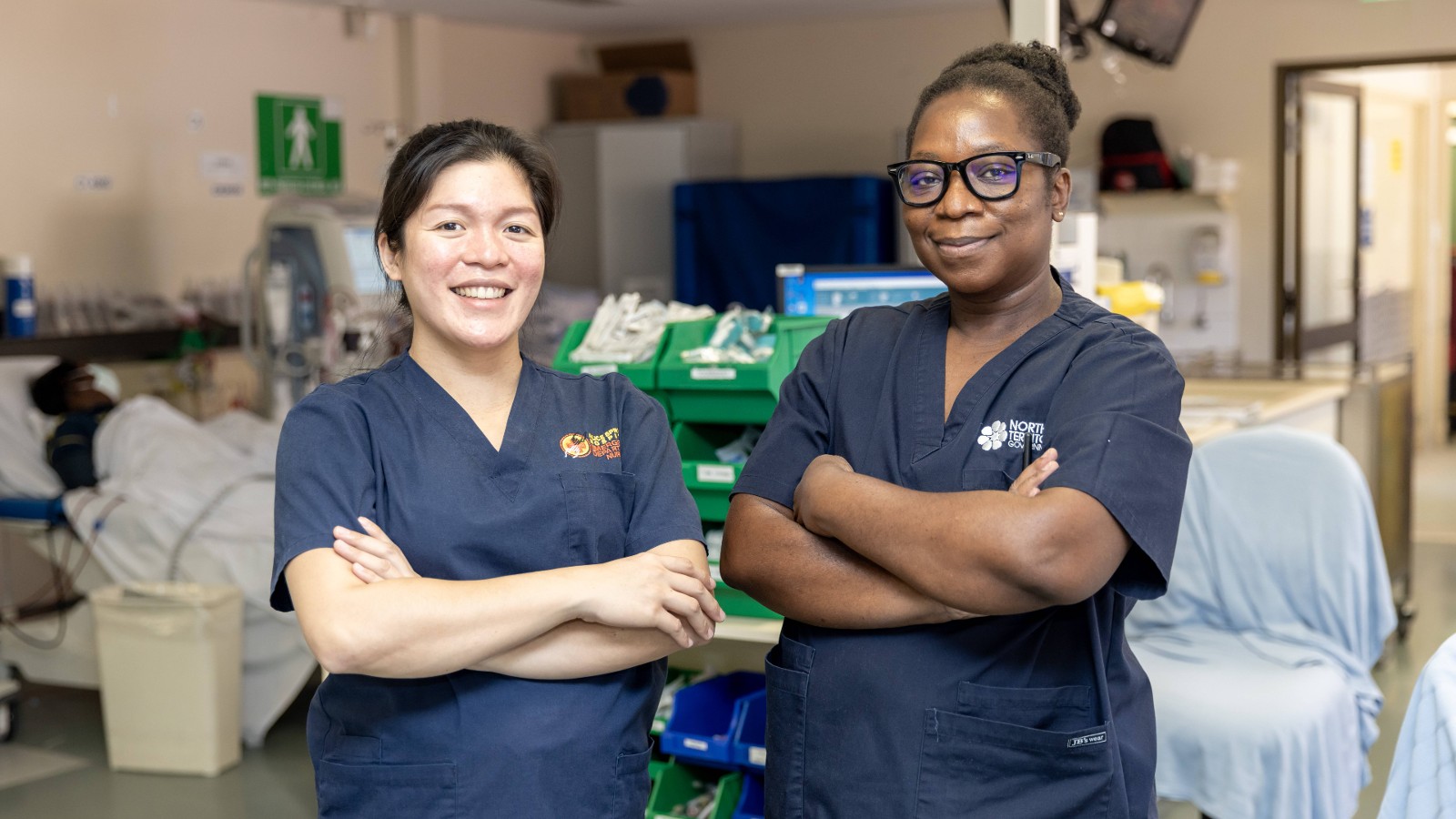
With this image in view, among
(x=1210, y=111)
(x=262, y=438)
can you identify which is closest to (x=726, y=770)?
(x=262, y=438)

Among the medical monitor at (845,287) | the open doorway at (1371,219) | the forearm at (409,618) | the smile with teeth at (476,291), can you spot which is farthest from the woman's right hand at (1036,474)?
the open doorway at (1371,219)

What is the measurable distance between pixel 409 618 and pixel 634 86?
22.5 ft

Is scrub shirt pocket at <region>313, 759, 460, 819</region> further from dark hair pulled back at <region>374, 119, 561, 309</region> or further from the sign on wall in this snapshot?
the sign on wall

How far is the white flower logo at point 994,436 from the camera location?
A: 154cm

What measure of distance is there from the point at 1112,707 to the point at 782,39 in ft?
22.5

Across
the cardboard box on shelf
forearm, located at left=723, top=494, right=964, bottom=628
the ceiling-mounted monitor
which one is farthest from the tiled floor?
the cardboard box on shelf

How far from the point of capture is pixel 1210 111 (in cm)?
691

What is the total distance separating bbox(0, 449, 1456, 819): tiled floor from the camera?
3.65 m

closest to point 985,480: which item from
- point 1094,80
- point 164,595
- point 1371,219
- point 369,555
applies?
point 369,555

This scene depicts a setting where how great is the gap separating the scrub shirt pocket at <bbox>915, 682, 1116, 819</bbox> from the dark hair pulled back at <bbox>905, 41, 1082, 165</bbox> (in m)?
0.62

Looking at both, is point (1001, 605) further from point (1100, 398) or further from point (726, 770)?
point (726, 770)

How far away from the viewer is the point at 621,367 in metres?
2.58

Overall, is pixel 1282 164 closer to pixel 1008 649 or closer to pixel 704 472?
pixel 704 472

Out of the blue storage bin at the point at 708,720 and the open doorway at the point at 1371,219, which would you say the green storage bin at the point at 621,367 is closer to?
the blue storage bin at the point at 708,720
